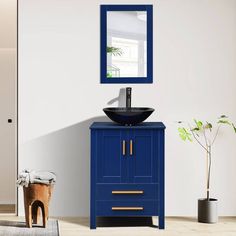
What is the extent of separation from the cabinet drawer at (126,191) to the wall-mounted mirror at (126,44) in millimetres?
946

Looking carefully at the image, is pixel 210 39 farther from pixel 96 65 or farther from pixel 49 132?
pixel 49 132

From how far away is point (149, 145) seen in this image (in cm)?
521

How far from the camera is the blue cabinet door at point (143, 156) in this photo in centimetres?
521

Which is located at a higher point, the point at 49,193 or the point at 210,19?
the point at 210,19

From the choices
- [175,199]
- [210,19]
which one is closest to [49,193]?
[175,199]

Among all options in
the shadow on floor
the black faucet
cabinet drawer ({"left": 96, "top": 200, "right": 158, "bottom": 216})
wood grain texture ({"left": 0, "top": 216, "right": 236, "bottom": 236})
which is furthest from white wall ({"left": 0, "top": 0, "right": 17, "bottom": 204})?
cabinet drawer ({"left": 96, "top": 200, "right": 158, "bottom": 216})

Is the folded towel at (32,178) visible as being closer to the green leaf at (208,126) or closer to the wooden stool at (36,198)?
the wooden stool at (36,198)

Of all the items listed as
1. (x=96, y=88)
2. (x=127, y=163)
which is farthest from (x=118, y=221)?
(x=96, y=88)

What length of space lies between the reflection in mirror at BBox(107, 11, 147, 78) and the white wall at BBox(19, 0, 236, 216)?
104 mm

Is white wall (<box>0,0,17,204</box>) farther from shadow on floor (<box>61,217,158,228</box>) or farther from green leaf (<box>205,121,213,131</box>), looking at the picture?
green leaf (<box>205,121,213,131</box>)

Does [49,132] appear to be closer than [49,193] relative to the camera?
No

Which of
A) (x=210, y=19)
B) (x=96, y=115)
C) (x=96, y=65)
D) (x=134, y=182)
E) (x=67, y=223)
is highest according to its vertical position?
(x=210, y=19)

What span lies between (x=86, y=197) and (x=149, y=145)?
2.81ft

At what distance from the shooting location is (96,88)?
18.7 feet
